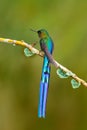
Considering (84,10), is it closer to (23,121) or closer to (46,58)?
(23,121)

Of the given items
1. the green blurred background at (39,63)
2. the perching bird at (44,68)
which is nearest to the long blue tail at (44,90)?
the perching bird at (44,68)

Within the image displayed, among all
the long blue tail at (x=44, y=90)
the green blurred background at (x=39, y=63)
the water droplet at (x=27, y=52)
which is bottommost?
the long blue tail at (x=44, y=90)

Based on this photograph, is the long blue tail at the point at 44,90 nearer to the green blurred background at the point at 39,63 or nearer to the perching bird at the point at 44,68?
the perching bird at the point at 44,68

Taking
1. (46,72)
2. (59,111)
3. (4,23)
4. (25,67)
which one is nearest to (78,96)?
(59,111)

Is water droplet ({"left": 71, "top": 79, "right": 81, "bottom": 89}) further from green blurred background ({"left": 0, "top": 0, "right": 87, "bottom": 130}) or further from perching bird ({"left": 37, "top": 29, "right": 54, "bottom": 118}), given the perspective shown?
green blurred background ({"left": 0, "top": 0, "right": 87, "bottom": 130})

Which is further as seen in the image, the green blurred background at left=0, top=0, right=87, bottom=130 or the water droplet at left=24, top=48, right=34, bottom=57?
the green blurred background at left=0, top=0, right=87, bottom=130

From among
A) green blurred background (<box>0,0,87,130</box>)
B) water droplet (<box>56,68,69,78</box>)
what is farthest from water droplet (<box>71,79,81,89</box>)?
green blurred background (<box>0,0,87,130</box>)

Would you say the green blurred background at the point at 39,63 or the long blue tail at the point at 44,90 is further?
the green blurred background at the point at 39,63

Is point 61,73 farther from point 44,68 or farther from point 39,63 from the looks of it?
point 39,63

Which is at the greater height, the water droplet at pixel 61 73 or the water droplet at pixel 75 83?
the water droplet at pixel 61 73

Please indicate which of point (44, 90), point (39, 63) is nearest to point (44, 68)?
point (44, 90)
